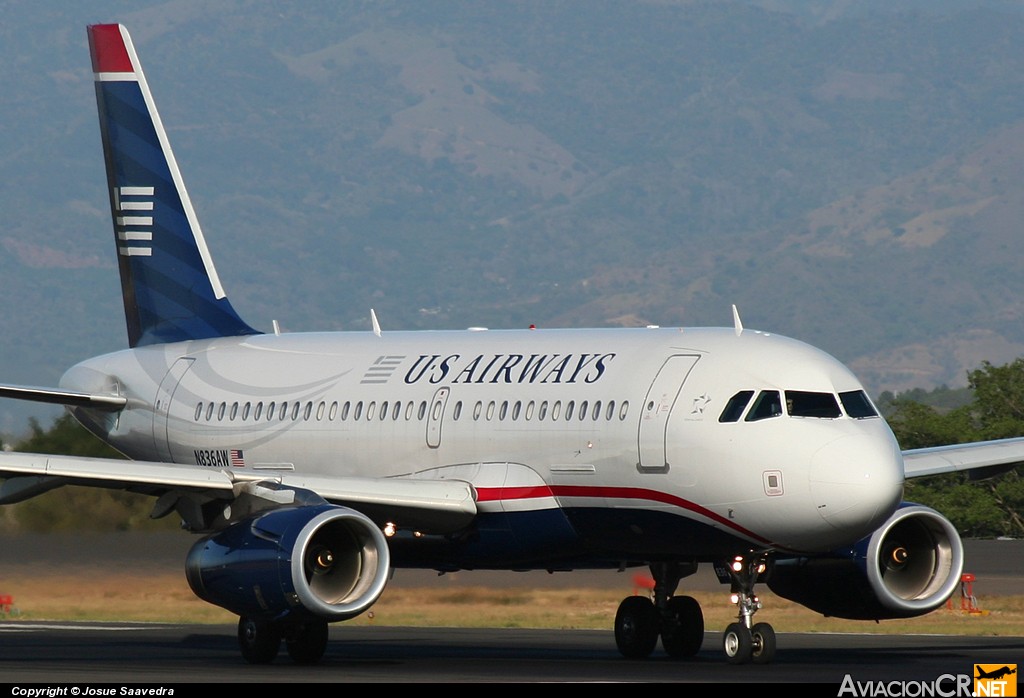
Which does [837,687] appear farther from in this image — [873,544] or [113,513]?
[113,513]

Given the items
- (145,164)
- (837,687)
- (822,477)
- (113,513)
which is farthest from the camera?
(113,513)

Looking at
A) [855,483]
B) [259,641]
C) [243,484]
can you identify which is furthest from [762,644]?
[243,484]

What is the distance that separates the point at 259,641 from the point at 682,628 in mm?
5893

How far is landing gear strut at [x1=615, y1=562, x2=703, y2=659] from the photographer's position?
2825cm

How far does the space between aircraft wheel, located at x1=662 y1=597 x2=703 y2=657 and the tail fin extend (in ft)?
32.7

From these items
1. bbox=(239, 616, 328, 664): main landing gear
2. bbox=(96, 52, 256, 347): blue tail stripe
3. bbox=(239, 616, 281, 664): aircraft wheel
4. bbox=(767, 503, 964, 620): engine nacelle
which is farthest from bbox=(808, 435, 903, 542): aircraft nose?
bbox=(96, 52, 256, 347): blue tail stripe

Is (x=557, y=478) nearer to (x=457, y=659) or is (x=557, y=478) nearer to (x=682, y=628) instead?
(x=457, y=659)

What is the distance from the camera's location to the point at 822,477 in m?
23.9

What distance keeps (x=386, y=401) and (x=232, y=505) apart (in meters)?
3.81

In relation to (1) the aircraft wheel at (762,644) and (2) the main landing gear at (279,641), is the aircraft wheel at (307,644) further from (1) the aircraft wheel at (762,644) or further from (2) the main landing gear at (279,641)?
(1) the aircraft wheel at (762,644)

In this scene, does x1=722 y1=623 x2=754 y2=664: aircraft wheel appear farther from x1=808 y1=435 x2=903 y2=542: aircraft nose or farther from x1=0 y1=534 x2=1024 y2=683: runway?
x1=808 y1=435 x2=903 y2=542: aircraft nose

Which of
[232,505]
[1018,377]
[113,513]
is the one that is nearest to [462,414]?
[232,505]

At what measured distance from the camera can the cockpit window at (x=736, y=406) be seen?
81.8 feet

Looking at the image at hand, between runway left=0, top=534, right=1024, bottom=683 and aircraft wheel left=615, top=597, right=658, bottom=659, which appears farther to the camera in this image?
aircraft wheel left=615, top=597, right=658, bottom=659
